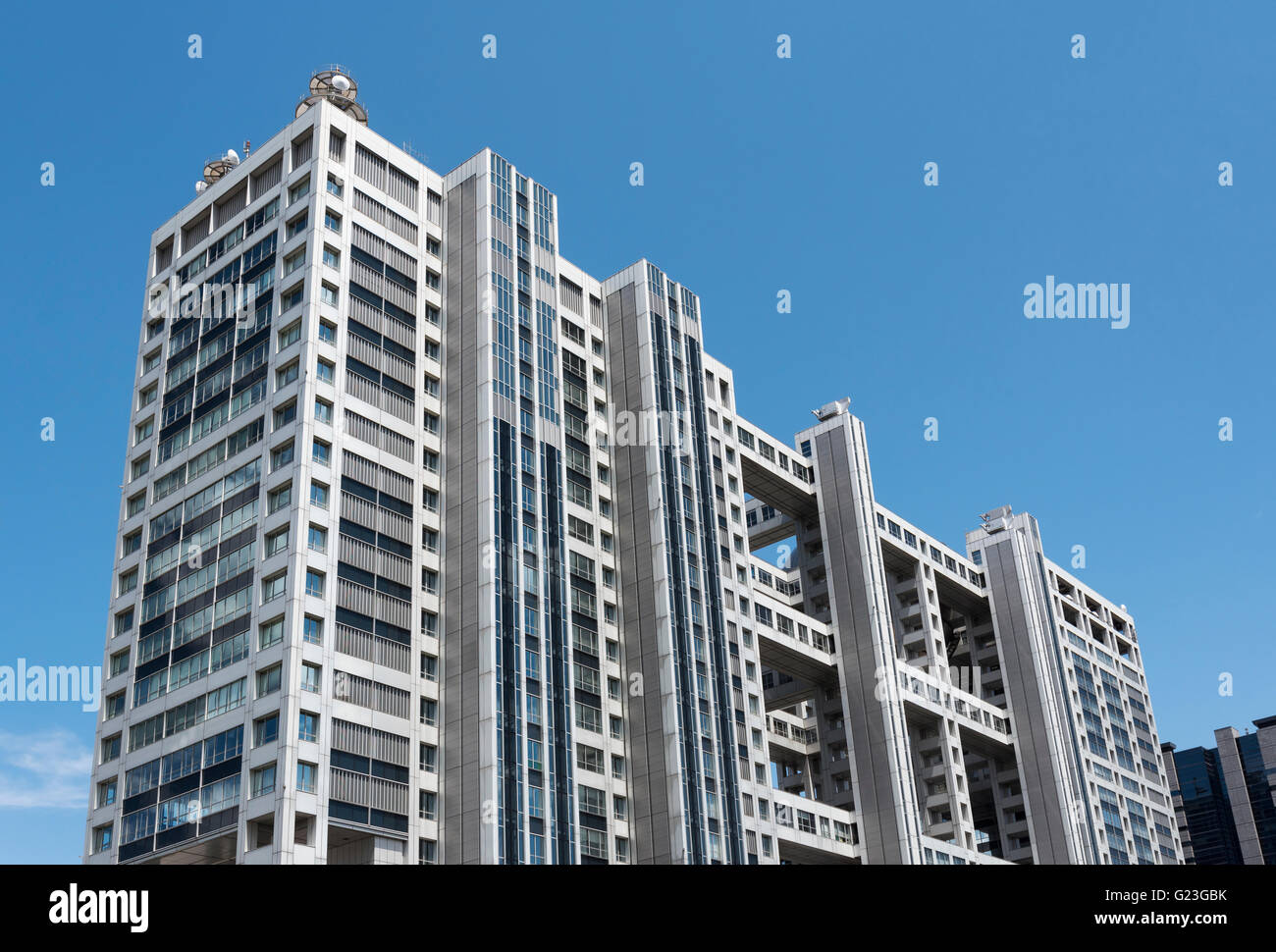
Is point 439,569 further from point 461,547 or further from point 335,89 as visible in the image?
point 335,89

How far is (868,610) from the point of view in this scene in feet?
387

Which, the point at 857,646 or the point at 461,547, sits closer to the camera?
the point at 461,547

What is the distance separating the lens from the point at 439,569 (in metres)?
81.2

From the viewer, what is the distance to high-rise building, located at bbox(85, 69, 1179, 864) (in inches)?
2842

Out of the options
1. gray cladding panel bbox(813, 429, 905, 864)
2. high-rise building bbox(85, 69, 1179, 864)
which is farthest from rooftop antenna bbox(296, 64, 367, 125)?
gray cladding panel bbox(813, 429, 905, 864)

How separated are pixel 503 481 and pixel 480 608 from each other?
9.04m

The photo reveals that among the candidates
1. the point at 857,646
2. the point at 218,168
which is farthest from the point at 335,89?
the point at 857,646

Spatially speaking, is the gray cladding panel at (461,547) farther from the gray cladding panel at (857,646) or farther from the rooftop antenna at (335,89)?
the gray cladding panel at (857,646)

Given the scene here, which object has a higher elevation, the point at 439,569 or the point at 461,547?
the point at 461,547

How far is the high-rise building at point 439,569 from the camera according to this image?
72.2 m

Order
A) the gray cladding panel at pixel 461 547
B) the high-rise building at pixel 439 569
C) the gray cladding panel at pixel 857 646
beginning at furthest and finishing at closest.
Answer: the gray cladding panel at pixel 857 646
the gray cladding panel at pixel 461 547
the high-rise building at pixel 439 569

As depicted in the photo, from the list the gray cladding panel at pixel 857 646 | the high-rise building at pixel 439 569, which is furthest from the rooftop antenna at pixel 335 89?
the gray cladding panel at pixel 857 646
